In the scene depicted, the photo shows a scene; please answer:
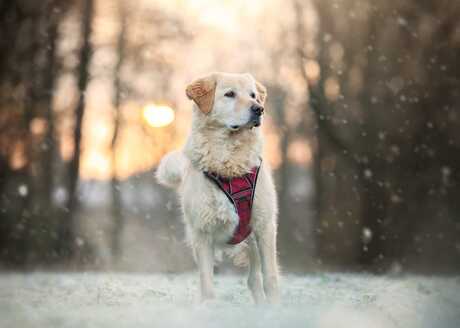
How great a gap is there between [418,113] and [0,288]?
24.1 ft

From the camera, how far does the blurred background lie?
1062 cm

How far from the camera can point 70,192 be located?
12.6 metres

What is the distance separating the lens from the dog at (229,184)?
489cm

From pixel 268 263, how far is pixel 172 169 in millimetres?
1376

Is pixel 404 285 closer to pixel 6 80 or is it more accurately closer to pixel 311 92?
pixel 311 92

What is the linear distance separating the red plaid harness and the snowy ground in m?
0.58

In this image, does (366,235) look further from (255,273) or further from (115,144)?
(255,273)

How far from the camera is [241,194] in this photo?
4.90 metres

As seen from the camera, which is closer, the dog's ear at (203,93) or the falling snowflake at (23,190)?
the dog's ear at (203,93)

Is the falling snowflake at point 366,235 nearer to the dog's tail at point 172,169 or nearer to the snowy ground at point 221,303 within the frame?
the snowy ground at point 221,303

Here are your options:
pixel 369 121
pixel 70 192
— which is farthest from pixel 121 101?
pixel 369 121

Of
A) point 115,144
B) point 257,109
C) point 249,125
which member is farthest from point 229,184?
point 115,144

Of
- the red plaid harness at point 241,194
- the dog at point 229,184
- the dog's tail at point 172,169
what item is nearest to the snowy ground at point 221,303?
the dog at point 229,184

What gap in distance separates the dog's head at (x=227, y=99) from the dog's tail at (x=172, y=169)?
667 millimetres
